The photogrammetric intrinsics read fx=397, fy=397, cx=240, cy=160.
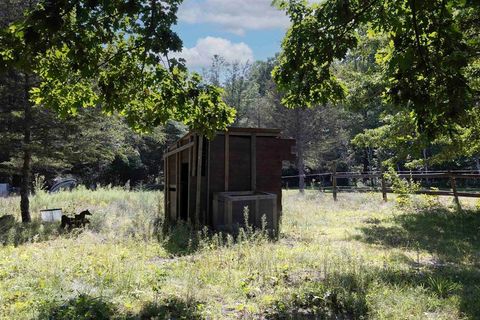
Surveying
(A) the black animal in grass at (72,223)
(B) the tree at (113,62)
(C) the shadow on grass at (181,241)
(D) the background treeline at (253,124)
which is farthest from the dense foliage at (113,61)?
(A) the black animal in grass at (72,223)

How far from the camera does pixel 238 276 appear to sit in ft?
18.4

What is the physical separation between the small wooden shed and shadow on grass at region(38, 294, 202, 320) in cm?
482

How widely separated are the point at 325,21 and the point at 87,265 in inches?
200

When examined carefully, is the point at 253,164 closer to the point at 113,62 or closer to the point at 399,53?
the point at 113,62

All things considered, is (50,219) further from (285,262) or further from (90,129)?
(285,262)

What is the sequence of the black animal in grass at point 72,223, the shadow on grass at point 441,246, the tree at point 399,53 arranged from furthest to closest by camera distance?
the black animal in grass at point 72,223, the shadow on grass at point 441,246, the tree at point 399,53

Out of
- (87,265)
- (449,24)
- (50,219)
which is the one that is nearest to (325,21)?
(449,24)

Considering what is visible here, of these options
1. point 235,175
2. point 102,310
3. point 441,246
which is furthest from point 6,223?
point 441,246

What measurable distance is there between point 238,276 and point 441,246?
5297 mm

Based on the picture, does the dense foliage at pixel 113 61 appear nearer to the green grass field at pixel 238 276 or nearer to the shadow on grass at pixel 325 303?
the green grass field at pixel 238 276

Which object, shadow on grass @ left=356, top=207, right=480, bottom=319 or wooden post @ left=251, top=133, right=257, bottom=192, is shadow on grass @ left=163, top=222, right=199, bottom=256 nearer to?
wooden post @ left=251, top=133, right=257, bottom=192

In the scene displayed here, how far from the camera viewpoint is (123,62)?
6312 millimetres

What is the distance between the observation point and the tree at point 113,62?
175 inches

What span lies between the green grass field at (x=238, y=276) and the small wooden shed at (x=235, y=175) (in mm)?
709
